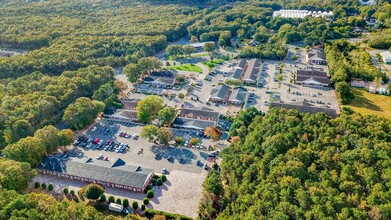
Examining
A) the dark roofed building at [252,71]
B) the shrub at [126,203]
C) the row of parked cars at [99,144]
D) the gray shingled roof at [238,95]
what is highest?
the dark roofed building at [252,71]

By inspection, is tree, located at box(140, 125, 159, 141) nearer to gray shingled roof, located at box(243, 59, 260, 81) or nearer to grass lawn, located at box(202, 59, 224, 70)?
gray shingled roof, located at box(243, 59, 260, 81)

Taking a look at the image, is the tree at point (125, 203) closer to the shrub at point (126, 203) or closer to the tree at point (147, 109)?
the shrub at point (126, 203)

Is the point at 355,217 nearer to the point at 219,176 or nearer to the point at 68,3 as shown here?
the point at 219,176

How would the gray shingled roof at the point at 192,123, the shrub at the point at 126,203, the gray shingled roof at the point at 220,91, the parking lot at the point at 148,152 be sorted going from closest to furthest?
1. the shrub at the point at 126,203
2. the parking lot at the point at 148,152
3. the gray shingled roof at the point at 192,123
4. the gray shingled roof at the point at 220,91

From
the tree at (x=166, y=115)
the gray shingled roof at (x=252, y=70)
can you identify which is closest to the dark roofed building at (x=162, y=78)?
the gray shingled roof at (x=252, y=70)

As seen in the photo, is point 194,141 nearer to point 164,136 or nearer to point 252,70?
point 164,136

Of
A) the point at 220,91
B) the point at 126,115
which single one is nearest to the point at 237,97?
the point at 220,91

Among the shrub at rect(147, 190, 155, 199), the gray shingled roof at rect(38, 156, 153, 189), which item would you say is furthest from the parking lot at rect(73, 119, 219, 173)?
the shrub at rect(147, 190, 155, 199)
